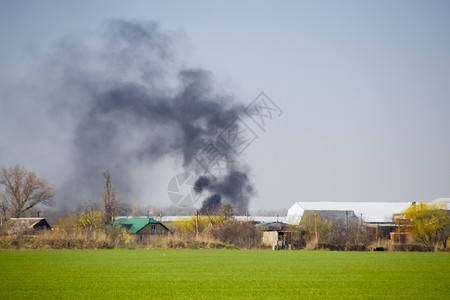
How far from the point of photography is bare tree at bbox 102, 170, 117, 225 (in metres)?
47.7

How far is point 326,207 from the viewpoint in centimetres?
7019

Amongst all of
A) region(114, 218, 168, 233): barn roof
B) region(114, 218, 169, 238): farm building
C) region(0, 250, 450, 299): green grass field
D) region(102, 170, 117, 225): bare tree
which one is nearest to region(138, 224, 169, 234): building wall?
region(114, 218, 169, 238): farm building

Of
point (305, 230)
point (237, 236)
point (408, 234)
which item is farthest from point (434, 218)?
point (237, 236)

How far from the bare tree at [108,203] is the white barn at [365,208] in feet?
85.2

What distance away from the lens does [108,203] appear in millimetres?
48406

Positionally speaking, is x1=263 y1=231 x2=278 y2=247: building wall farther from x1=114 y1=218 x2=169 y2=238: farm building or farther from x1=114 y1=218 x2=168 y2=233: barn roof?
x1=114 y1=218 x2=168 y2=233: barn roof

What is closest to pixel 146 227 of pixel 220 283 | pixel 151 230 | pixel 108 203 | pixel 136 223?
pixel 151 230

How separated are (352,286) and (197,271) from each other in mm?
6783

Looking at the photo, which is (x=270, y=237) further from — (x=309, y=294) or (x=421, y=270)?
(x=309, y=294)

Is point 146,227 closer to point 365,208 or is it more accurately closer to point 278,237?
point 278,237

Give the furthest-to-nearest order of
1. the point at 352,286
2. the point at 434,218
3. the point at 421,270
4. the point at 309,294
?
the point at 434,218 → the point at 421,270 → the point at 352,286 → the point at 309,294

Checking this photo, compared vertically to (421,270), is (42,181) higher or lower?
higher

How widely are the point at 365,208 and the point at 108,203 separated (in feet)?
122

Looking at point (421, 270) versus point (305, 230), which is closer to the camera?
point (421, 270)
